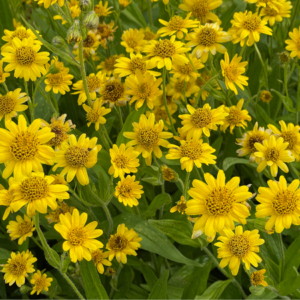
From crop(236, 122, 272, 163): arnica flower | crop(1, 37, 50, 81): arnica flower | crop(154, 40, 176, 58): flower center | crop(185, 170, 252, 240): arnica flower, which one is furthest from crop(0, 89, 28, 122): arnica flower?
crop(236, 122, 272, 163): arnica flower

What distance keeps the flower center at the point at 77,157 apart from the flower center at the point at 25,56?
55 cm

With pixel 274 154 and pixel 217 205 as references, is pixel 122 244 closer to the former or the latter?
pixel 217 205

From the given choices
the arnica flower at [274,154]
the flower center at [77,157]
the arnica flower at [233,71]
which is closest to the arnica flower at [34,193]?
the flower center at [77,157]

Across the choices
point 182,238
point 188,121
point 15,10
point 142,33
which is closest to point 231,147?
point 188,121

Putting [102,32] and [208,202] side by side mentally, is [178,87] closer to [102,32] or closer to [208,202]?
[102,32]

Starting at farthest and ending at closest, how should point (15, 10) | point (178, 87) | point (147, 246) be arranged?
point (15, 10)
point (178, 87)
point (147, 246)

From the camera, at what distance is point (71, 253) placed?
1.06 metres

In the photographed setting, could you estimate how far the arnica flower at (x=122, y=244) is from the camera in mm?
1261

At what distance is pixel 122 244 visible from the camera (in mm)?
1266

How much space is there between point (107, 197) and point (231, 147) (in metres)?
0.82

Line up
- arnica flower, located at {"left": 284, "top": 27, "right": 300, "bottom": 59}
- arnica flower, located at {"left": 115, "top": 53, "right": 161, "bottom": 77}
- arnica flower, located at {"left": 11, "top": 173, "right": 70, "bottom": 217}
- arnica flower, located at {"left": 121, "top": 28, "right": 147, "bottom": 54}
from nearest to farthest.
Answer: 1. arnica flower, located at {"left": 11, "top": 173, "right": 70, "bottom": 217}
2. arnica flower, located at {"left": 115, "top": 53, "right": 161, "bottom": 77}
3. arnica flower, located at {"left": 284, "top": 27, "right": 300, "bottom": 59}
4. arnica flower, located at {"left": 121, "top": 28, "right": 147, "bottom": 54}

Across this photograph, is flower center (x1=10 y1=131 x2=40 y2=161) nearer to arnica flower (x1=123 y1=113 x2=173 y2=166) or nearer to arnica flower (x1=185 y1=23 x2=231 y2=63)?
arnica flower (x1=123 y1=113 x2=173 y2=166)

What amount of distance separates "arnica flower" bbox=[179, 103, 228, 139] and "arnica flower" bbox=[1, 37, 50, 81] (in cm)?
65

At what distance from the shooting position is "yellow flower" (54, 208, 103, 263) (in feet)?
3.51
